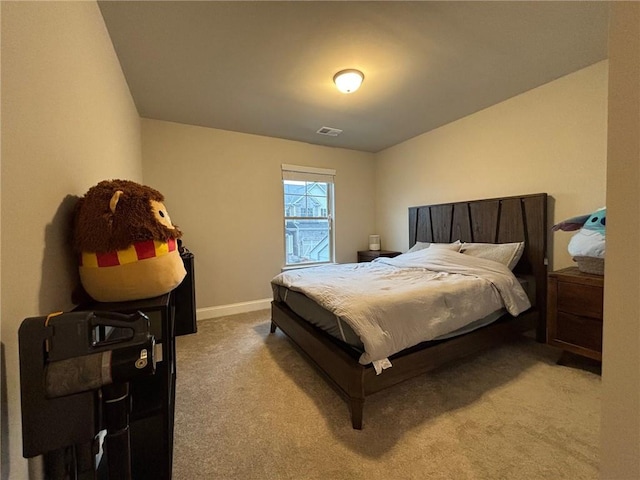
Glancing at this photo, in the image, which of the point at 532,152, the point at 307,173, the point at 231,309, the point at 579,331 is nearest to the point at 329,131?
the point at 307,173

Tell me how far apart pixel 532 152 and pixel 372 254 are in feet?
7.53

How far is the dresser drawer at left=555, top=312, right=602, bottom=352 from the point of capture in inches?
71.4

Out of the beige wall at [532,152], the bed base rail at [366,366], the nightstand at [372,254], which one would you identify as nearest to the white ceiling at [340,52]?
the beige wall at [532,152]

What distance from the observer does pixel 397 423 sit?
4.89 feet

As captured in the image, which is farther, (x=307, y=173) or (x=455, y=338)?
(x=307, y=173)

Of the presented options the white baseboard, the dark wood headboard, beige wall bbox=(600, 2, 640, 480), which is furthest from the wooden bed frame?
beige wall bbox=(600, 2, 640, 480)

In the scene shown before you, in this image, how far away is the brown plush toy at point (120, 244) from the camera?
886 millimetres

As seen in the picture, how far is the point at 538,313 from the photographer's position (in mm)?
2469

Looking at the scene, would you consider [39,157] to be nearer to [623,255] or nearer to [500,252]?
[623,255]

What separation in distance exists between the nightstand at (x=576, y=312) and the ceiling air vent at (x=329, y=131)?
110 inches

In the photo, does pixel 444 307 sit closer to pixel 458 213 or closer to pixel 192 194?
pixel 458 213

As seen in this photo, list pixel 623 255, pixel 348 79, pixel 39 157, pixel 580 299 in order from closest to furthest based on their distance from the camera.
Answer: pixel 623 255
pixel 39 157
pixel 580 299
pixel 348 79

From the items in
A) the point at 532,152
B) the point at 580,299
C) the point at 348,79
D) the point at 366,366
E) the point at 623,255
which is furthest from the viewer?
the point at 532,152

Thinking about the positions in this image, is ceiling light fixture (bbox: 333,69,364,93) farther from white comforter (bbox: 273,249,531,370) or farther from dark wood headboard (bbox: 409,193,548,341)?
dark wood headboard (bbox: 409,193,548,341)
